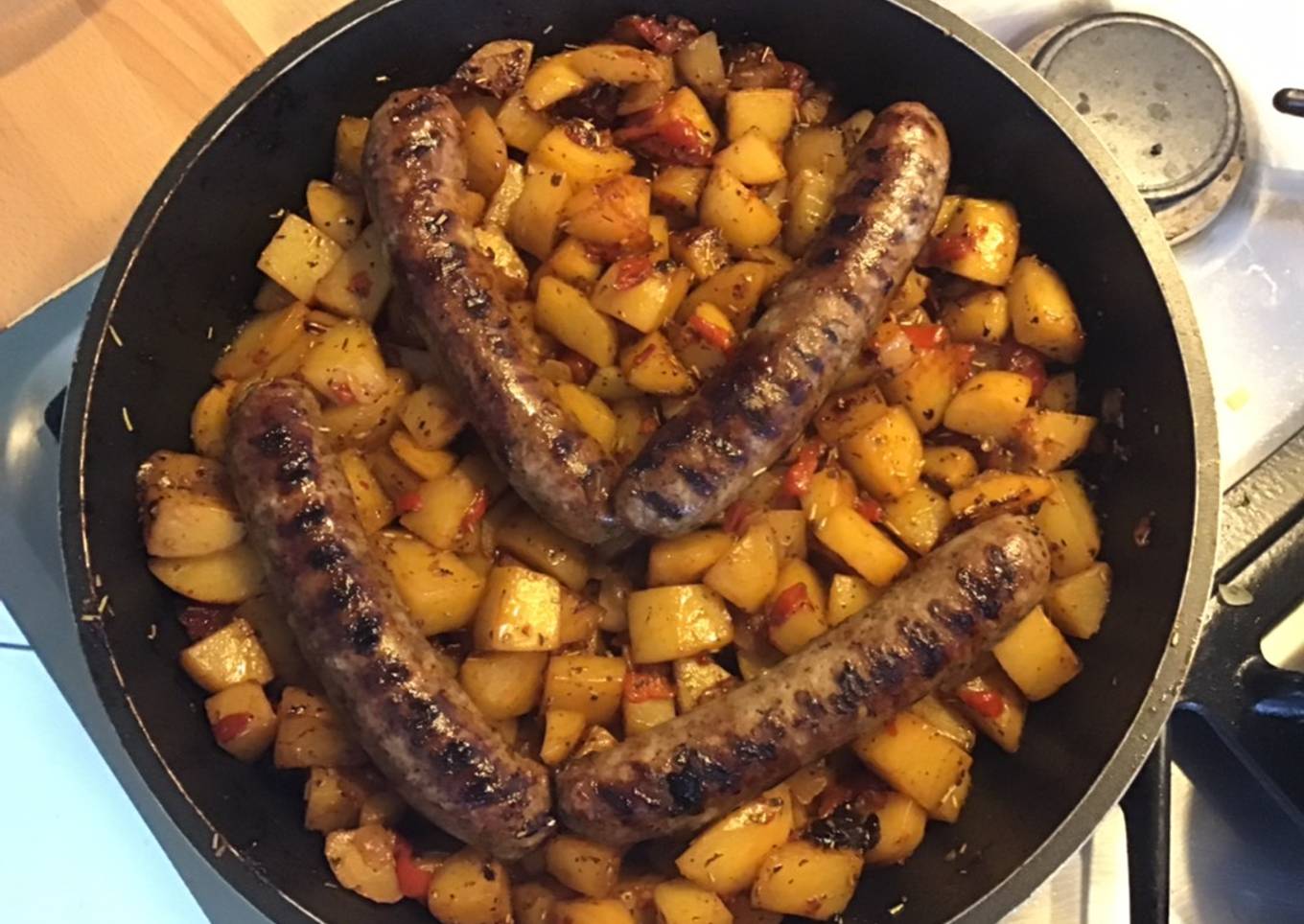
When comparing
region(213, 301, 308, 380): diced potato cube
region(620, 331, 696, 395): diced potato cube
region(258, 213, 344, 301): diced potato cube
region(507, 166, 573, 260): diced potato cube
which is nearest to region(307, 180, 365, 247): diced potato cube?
region(258, 213, 344, 301): diced potato cube

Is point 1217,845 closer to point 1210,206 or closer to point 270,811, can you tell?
point 1210,206

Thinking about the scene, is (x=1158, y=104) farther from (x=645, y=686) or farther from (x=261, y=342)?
(x=261, y=342)

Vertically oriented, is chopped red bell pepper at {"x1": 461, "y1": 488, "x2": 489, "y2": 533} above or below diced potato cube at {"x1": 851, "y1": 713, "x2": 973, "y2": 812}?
above

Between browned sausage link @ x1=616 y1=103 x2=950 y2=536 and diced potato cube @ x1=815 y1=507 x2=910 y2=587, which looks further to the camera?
diced potato cube @ x1=815 y1=507 x2=910 y2=587

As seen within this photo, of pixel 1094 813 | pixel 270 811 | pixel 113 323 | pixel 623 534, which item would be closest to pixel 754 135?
pixel 623 534

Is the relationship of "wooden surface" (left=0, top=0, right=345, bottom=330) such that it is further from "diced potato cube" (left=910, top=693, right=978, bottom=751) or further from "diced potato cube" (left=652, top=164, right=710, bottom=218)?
"diced potato cube" (left=910, top=693, right=978, bottom=751)

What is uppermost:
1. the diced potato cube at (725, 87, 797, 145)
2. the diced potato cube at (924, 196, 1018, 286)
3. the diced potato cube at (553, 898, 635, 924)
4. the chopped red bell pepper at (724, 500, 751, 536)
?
the diced potato cube at (725, 87, 797, 145)
